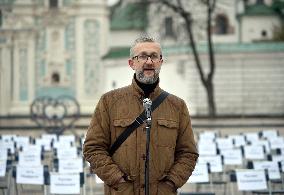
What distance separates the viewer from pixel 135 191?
5.14 meters

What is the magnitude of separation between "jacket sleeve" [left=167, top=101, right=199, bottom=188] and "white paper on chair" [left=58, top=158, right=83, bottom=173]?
576 centimetres

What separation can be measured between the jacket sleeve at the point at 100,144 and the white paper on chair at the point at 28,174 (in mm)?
4782

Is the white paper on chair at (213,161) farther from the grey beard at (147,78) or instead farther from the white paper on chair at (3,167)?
the grey beard at (147,78)

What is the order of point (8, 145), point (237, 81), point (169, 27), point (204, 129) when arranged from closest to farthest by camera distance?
point (8, 145), point (204, 129), point (237, 81), point (169, 27)

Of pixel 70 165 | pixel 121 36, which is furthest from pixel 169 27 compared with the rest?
pixel 70 165

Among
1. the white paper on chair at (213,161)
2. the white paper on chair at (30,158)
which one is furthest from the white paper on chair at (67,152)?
the white paper on chair at (213,161)

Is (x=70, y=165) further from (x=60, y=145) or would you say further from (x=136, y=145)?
(x=136, y=145)

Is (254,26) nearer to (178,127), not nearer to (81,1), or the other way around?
(81,1)

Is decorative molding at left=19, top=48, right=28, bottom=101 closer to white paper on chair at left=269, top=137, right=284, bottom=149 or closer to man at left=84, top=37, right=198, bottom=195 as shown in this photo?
white paper on chair at left=269, top=137, right=284, bottom=149

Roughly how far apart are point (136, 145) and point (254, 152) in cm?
857

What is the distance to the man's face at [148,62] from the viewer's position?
5.17 meters

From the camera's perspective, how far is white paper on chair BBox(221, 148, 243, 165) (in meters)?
12.6

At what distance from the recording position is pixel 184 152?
17.4ft

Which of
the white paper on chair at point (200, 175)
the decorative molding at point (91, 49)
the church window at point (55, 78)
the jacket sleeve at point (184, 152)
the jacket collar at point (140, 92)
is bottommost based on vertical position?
the white paper on chair at point (200, 175)
